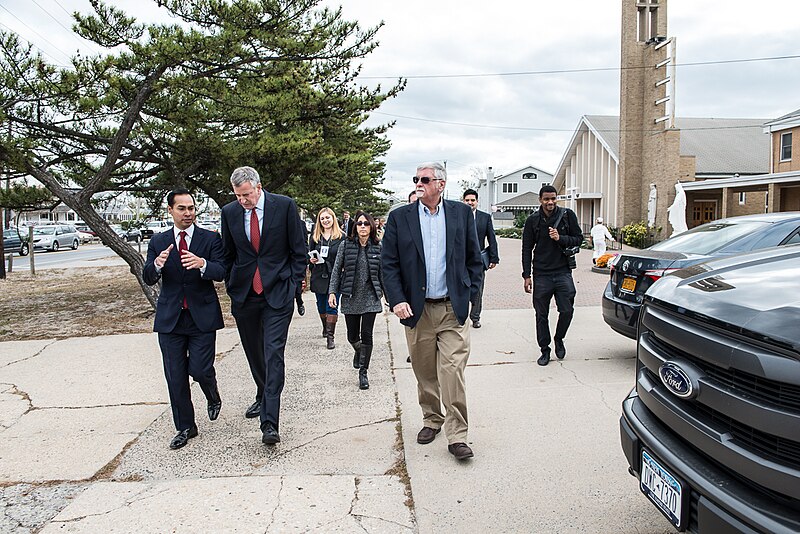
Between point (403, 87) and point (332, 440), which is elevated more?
point (403, 87)

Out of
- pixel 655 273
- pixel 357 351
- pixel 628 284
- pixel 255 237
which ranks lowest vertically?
pixel 357 351

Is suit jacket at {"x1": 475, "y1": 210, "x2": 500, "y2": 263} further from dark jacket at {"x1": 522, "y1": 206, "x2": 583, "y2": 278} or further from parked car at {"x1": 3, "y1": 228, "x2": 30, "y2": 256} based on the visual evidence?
parked car at {"x1": 3, "y1": 228, "x2": 30, "y2": 256}

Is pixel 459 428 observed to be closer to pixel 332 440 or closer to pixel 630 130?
pixel 332 440

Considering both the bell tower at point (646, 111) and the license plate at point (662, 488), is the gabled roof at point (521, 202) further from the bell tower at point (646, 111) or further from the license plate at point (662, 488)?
the license plate at point (662, 488)

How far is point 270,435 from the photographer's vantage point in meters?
4.29

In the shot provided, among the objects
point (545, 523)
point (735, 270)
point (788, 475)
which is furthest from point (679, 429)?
point (545, 523)

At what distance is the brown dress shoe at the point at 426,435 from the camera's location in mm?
4355

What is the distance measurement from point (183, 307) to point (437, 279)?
1908 mm

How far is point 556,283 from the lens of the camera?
255 inches

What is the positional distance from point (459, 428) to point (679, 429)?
6.22ft

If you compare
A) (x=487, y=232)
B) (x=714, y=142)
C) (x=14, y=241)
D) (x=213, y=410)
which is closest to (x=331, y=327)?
(x=487, y=232)

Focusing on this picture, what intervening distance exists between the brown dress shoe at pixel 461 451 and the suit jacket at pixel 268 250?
1613 mm

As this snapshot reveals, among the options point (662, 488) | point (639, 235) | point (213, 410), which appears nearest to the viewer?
point (662, 488)

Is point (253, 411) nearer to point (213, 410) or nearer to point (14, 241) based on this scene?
point (213, 410)
